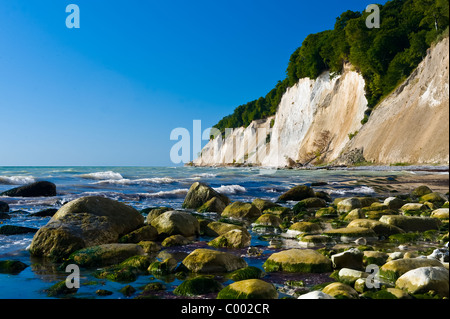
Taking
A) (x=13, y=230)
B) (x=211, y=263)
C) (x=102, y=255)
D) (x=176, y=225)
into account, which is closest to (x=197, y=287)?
(x=211, y=263)

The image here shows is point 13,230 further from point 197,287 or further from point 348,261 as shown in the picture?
point 348,261

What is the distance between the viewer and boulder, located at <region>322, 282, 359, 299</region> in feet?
14.3

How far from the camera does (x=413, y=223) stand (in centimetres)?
945

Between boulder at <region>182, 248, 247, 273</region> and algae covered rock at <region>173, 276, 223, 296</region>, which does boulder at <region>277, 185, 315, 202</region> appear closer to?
boulder at <region>182, 248, 247, 273</region>

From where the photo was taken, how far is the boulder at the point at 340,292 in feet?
14.3

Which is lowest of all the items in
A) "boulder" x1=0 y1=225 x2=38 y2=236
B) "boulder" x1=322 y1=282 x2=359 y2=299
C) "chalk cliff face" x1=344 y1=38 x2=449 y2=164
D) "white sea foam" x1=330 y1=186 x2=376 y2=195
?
"white sea foam" x1=330 y1=186 x2=376 y2=195

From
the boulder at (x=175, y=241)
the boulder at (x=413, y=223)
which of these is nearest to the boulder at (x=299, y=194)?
the boulder at (x=413, y=223)

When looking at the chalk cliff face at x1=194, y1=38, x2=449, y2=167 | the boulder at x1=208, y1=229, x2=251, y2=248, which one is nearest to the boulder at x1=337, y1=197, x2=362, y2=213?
the chalk cliff face at x1=194, y1=38, x2=449, y2=167

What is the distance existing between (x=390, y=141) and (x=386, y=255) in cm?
4055

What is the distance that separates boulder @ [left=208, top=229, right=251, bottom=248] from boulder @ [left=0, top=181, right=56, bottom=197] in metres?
14.8

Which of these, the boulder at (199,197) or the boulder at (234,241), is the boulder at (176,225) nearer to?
the boulder at (234,241)

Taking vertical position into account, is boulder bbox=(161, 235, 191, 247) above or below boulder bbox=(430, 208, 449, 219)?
below

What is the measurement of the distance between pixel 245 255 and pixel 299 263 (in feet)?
5.08
